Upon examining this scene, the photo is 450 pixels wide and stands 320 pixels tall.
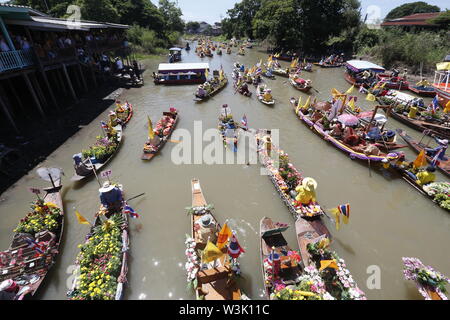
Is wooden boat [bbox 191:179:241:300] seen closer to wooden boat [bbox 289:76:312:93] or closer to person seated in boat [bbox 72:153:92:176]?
person seated in boat [bbox 72:153:92:176]

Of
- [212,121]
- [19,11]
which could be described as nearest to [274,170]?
[212,121]

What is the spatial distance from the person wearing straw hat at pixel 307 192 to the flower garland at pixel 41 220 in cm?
985

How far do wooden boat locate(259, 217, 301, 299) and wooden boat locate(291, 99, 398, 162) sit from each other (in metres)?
7.97

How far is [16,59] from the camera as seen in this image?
15000 millimetres

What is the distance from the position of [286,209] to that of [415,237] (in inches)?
205

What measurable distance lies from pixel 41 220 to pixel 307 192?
10670 millimetres

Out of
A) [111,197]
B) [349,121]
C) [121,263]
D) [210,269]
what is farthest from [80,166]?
[349,121]

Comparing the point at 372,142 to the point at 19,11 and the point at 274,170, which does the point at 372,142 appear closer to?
the point at 274,170

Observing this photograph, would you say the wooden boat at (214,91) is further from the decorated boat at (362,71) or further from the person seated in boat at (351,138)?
the decorated boat at (362,71)

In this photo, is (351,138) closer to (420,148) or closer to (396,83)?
(420,148)

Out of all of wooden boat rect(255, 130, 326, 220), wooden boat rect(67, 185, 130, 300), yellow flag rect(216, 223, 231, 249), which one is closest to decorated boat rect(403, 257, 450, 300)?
wooden boat rect(255, 130, 326, 220)

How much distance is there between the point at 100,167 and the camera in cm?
1298

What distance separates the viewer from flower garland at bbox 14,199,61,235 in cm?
881

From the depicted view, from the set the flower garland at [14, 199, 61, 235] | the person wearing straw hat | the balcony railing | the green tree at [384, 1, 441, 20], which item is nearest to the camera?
the flower garland at [14, 199, 61, 235]
